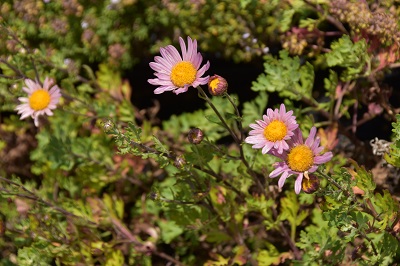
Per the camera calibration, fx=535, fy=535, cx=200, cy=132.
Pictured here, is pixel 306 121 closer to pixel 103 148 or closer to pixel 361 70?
pixel 361 70

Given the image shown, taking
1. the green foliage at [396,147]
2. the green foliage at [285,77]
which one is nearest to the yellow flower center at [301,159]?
the green foliage at [396,147]

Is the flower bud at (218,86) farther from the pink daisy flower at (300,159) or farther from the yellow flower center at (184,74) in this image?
the pink daisy flower at (300,159)

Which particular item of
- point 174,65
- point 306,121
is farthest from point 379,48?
point 174,65

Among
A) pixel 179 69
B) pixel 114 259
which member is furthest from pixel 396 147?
pixel 114 259

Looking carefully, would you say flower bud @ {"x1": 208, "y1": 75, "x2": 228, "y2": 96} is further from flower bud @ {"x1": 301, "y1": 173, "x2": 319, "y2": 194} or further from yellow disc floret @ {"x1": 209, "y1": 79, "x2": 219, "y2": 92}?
flower bud @ {"x1": 301, "y1": 173, "x2": 319, "y2": 194}

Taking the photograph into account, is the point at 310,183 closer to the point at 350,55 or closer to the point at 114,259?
the point at 350,55

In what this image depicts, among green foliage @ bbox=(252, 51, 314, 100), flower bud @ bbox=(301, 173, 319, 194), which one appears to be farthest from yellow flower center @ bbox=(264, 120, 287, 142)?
green foliage @ bbox=(252, 51, 314, 100)

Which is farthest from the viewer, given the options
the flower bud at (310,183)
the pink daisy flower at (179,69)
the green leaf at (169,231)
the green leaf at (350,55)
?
the green leaf at (169,231)
